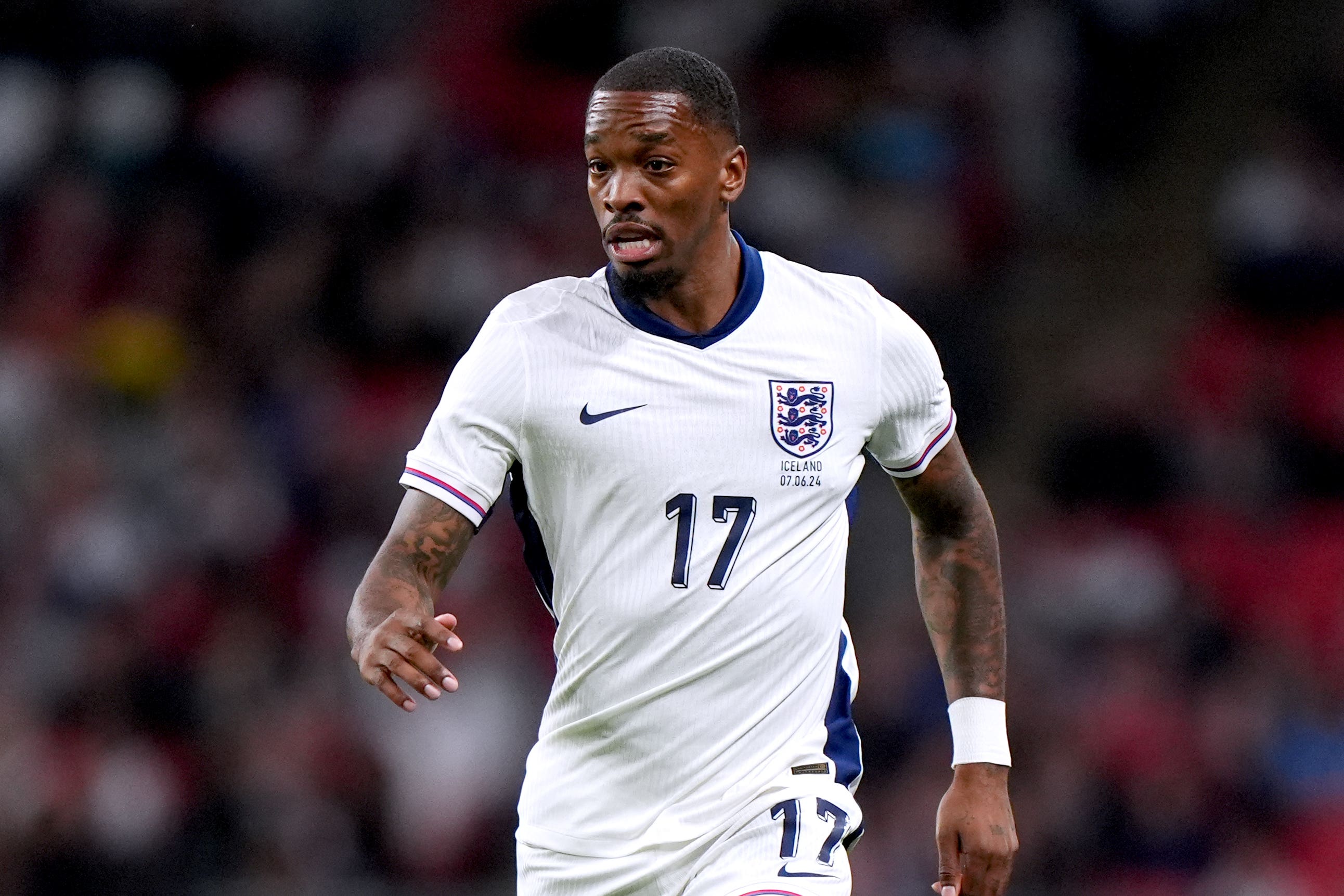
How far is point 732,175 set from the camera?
424cm

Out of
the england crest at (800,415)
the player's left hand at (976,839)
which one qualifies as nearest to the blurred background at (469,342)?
the player's left hand at (976,839)

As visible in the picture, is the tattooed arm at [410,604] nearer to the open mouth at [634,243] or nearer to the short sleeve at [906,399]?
the open mouth at [634,243]

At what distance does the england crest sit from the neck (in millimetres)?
206

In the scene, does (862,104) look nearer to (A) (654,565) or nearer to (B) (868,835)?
(B) (868,835)

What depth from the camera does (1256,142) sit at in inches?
464

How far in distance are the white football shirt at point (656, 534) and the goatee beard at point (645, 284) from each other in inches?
0.9

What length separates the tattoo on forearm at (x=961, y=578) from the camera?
4430 millimetres

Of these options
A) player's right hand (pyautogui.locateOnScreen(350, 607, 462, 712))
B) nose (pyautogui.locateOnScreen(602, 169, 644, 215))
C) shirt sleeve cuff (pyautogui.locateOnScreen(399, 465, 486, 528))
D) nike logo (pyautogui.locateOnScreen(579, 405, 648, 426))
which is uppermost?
nose (pyautogui.locateOnScreen(602, 169, 644, 215))

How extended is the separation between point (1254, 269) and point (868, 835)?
426 cm

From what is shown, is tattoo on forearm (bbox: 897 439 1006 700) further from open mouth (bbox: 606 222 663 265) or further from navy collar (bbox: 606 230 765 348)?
open mouth (bbox: 606 222 663 265)

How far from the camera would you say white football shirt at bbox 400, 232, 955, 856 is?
3.97 m

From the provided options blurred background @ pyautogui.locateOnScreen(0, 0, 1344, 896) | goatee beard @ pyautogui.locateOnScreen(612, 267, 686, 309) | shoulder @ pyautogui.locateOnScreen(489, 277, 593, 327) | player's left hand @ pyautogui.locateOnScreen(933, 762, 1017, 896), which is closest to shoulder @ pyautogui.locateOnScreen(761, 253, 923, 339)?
goatee beard @ pyautogui.locateOnScreen(612, 267, 686, 309)

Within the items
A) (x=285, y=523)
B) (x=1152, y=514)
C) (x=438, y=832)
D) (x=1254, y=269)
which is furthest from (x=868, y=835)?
(x=1254, y=269)

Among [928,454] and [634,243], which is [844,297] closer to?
[928,454]
